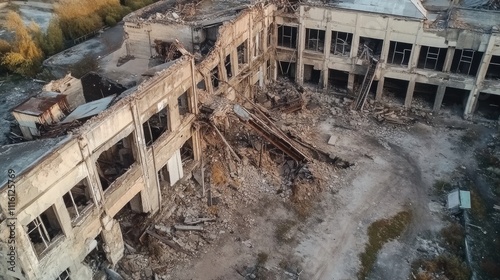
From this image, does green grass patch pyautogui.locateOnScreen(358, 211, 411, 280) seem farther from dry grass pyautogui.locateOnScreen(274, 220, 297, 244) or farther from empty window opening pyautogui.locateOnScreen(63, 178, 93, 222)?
empty window opening pyautogui.locateOnScreen(63, 178, 93, 222)

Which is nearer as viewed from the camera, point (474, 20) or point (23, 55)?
point (474, 20)

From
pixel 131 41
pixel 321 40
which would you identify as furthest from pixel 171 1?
pixel 321 40

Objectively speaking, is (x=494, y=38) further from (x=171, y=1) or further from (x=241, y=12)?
(x=171, y=1)

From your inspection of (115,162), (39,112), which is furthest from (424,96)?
(39,112)

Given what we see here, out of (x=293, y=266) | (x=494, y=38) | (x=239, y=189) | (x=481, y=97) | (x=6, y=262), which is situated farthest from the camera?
(x=481, y=97)

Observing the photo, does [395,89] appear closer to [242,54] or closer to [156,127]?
[242,54]

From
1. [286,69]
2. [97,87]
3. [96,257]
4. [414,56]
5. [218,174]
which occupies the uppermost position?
[97,87]
